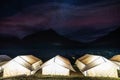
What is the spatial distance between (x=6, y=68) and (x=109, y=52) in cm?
3825

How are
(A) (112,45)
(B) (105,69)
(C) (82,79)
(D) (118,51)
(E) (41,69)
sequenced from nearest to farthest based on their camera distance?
(C) (82,79) → (B) (105,69) → (E) (41,69) → (A) (112,45) → (D) (118,51)

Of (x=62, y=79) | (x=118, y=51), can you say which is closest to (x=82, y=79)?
(x=62, y=79)

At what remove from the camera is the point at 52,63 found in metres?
21.7

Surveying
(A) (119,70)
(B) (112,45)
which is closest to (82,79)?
(A) (119,70)

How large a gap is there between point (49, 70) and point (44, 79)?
6.34 meters

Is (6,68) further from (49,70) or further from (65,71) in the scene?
(65,71)

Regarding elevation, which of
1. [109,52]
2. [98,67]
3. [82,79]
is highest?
[109,52]

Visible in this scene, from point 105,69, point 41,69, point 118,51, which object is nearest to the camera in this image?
point 105,69

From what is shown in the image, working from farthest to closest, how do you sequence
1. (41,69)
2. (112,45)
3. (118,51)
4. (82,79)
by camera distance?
(118,51) < (112,45) < (41,69) < (82,79)

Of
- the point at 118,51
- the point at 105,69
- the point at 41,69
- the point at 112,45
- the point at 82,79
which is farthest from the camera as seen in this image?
the point at 118,51

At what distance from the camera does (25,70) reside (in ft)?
71.1

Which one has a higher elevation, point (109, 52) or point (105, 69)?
point (109, 52)

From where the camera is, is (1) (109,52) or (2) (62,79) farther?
(1) (109,52)

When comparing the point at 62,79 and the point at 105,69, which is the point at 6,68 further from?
the point at 105,69
